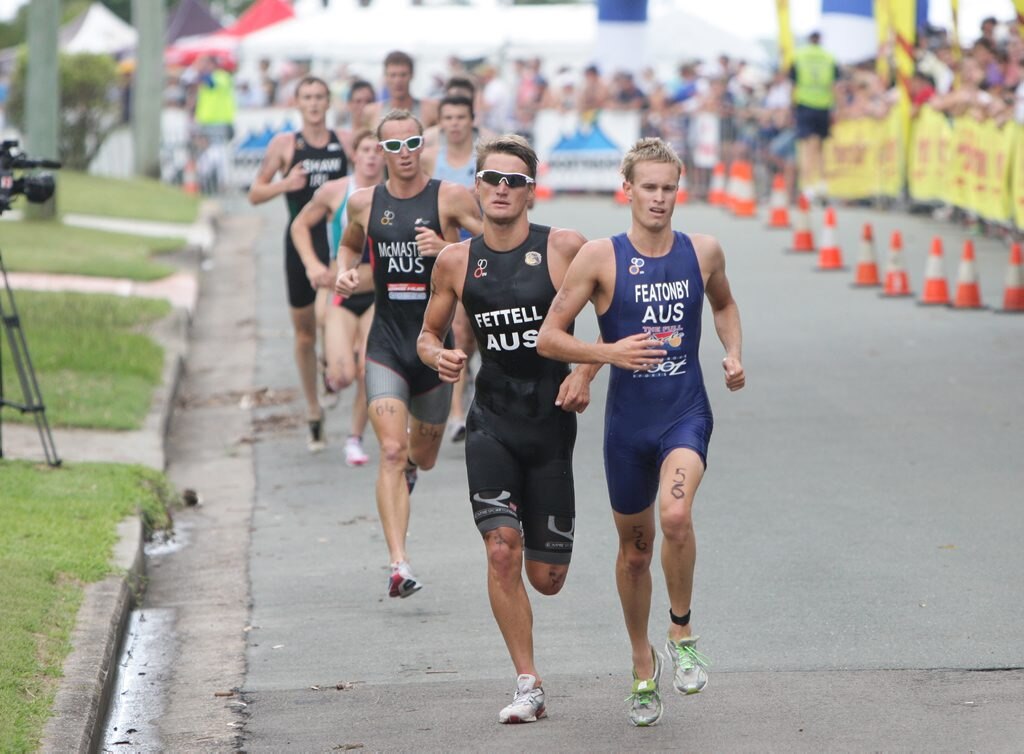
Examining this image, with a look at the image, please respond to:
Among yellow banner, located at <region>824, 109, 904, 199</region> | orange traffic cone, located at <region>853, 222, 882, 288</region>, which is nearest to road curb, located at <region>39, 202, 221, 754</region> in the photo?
orange traffic cone, located at <region>853, 222, 882, 288</region>

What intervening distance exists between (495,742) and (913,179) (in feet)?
68.5

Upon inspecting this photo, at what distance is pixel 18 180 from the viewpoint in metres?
10.1

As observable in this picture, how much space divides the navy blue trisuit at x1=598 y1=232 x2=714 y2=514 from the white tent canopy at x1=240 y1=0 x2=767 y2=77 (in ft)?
106

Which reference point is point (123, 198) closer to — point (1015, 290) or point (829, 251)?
point (829, 251)

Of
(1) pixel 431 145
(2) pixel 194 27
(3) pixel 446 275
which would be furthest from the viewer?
(2) pixel 194 27

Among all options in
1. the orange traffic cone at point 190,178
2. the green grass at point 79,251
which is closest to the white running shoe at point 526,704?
the green grass at point 79,251

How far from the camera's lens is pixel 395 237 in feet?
30.0

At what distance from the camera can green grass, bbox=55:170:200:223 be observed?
27000 mm

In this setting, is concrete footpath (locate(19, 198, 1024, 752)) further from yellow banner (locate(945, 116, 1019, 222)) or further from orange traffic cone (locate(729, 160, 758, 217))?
orange traffic cone (locate(729, 160, 758, 217))

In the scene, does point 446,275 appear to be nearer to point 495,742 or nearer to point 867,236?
point 495,742

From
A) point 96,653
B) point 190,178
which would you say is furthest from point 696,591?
point 190,178

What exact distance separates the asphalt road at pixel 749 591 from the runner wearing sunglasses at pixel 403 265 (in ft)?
2.60

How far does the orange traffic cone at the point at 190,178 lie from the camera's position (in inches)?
1330

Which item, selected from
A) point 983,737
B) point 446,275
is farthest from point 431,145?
point 983,737
